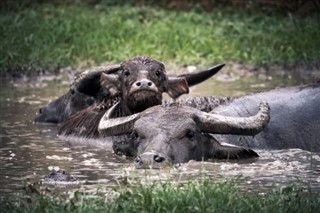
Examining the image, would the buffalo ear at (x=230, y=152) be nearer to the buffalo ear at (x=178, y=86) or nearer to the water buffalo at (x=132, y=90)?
the water buffalo at (x=132, y=90)

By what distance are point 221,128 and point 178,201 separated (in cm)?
240

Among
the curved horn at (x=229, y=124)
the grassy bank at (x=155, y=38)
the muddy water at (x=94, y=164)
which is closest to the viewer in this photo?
the muddy water at (x=94, y=164)

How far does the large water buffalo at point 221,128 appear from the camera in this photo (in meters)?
9.45

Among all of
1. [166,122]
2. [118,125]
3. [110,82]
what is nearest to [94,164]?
[118,125]

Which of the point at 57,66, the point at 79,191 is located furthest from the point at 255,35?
the point at 79,191

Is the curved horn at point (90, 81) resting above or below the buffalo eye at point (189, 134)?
above

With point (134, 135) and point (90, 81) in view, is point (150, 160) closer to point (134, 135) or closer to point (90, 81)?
point (134, 135)

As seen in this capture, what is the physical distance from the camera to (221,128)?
→ 9.70 meters

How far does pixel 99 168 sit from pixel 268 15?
10.9 metres

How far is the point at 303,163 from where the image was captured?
961 cm

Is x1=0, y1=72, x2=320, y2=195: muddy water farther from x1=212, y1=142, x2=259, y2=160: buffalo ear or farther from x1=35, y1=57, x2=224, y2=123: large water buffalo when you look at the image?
x1=35, y1=57, x2=224, y2=123: large water buffalo

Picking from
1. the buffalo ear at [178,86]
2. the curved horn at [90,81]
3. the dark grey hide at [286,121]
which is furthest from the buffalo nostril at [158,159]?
the curved horn at [90,81]

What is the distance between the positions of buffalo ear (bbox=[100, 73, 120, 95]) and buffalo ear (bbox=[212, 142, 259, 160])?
6.95 feet

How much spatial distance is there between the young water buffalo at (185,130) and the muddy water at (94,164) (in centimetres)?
14
